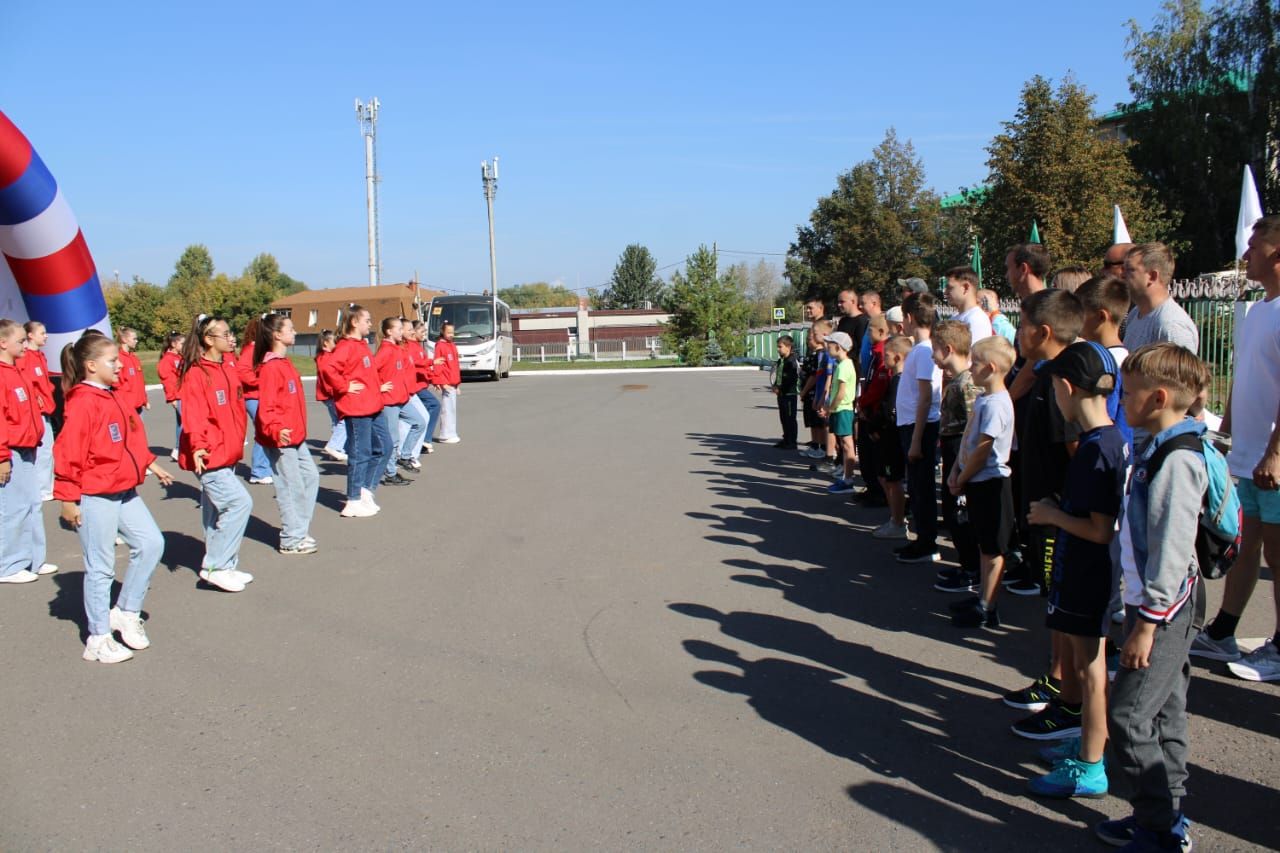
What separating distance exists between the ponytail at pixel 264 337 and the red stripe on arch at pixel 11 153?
2884 millimetres

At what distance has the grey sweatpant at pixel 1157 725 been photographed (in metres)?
3.03

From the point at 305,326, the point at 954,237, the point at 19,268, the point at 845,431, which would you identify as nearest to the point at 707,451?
the point at 845,431

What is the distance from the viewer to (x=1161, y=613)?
9.87 feet

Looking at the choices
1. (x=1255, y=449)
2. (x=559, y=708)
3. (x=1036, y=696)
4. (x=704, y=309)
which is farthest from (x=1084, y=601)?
(x=704, y=309)

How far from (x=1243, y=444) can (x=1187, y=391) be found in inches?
82.6

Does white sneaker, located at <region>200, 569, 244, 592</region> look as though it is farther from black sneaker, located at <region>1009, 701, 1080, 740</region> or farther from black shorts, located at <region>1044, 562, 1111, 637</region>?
black shorts, located at <region>1044, 562, 1111, 637</region>

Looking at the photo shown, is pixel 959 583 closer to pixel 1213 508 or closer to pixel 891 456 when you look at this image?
pixel 891 456

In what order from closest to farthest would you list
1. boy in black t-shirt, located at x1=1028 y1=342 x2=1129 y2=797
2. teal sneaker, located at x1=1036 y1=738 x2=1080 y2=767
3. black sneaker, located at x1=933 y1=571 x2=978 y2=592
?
boy in black t-shirt, located at x1=1028 y1=342 x2=1129 y2=797 < teal sneaker, located at x1=1036 y1=738 x2=1080 y2=767 < black sneaker, located at x1=933 y1=571 x2=978 y2=592

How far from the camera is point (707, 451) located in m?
13.5

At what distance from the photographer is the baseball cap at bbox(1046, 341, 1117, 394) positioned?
3.79 metres

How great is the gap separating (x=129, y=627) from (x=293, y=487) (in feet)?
7.31

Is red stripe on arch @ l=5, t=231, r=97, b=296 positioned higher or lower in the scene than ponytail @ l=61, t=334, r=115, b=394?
higher

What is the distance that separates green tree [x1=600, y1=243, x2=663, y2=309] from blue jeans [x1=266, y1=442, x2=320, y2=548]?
101m

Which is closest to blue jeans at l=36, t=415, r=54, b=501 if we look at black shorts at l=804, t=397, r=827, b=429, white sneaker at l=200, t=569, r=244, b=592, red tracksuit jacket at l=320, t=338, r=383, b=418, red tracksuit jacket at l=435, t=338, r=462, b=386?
red tracksuit jacket at l=320, t=338, r=383, b=418
